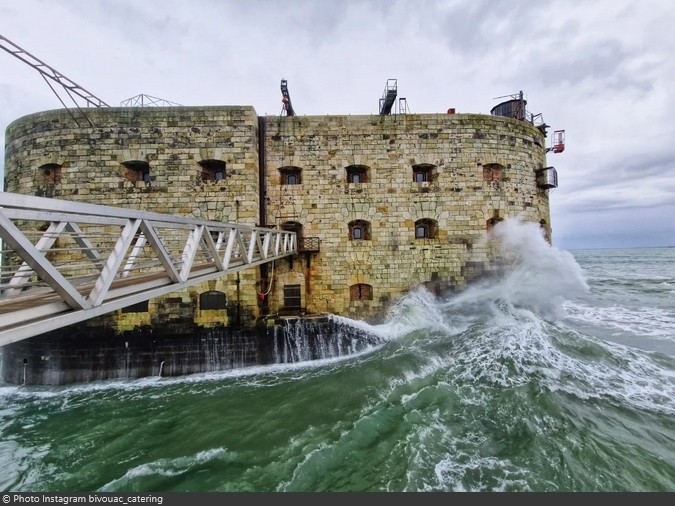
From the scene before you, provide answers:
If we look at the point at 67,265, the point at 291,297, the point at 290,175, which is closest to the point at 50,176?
the point at 290,175

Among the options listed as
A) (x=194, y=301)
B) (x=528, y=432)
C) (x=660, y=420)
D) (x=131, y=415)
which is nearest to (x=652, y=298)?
(x=660, y=420)

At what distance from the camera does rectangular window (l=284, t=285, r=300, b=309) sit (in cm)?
1044

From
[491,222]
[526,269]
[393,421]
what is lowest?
[393,421]

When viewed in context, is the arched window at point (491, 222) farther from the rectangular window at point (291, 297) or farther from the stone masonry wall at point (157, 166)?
the stone masonry wall at point (157, 166)

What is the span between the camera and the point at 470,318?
10.4 metres

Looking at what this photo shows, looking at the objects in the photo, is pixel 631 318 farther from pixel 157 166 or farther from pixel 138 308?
pixel 157 166

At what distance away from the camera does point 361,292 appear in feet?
35.1

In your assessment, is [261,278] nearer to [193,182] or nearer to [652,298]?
[193,182]

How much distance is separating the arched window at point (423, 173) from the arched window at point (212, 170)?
7116 mm

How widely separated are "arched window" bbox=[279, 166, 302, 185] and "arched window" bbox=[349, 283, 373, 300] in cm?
451

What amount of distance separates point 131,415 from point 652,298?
82.6 ft

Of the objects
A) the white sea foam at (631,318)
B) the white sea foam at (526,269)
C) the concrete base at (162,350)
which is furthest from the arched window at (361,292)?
the white sea foam at (631,318)

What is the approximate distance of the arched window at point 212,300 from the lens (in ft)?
31.1

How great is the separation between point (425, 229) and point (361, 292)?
3.56 m
